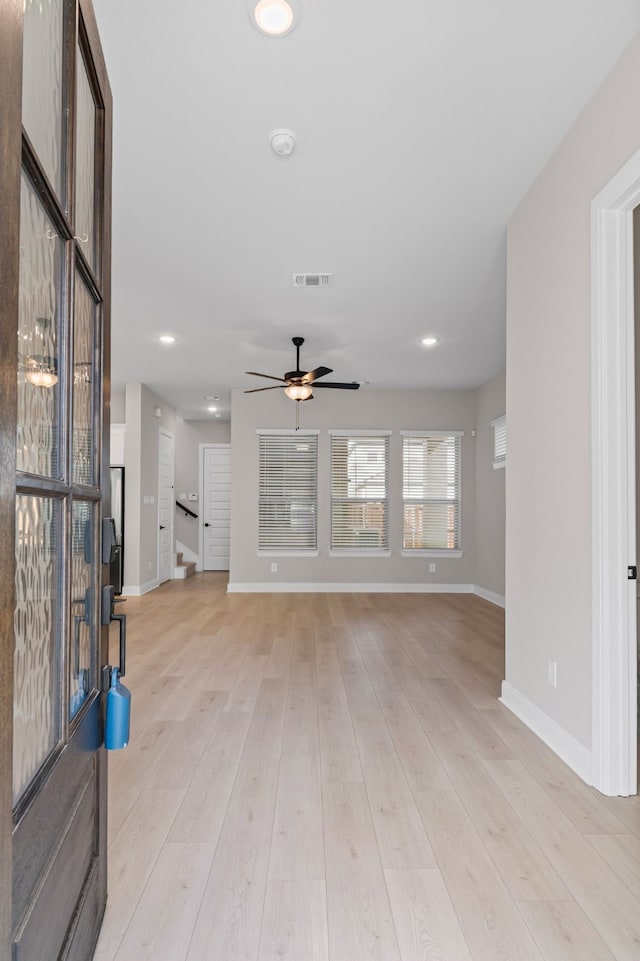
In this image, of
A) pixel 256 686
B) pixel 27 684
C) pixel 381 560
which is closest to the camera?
pixel 27 684

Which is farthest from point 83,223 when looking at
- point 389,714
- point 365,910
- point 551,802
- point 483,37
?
point 389,714

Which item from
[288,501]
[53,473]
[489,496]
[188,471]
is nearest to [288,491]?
[288,501]

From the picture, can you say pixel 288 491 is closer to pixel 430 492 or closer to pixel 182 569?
pixel 430 492

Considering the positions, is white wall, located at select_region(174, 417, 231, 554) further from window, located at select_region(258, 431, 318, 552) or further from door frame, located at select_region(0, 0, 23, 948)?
door frame, located at select_region(0, 0, 23, 948)

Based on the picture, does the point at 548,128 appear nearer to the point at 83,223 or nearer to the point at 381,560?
the point at 83,223

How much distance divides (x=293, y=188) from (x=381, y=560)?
562 centimetres

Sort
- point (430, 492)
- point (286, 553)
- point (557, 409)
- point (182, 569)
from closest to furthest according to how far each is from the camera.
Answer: point (557, 409), point (286, 553), point (430, 492), point (182, 569)

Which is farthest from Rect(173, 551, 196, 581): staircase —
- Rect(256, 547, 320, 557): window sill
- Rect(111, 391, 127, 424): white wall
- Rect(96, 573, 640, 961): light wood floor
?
Rect(96, 573, 640, 961): light wood floor

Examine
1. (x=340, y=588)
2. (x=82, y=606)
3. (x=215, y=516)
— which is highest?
(x=82, y=606)

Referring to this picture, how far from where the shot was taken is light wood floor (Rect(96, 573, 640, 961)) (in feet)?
4.97

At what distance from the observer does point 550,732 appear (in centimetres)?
274

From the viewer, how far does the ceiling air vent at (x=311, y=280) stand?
13.8 ft

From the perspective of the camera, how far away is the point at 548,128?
261cm

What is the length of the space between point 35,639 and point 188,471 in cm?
966
